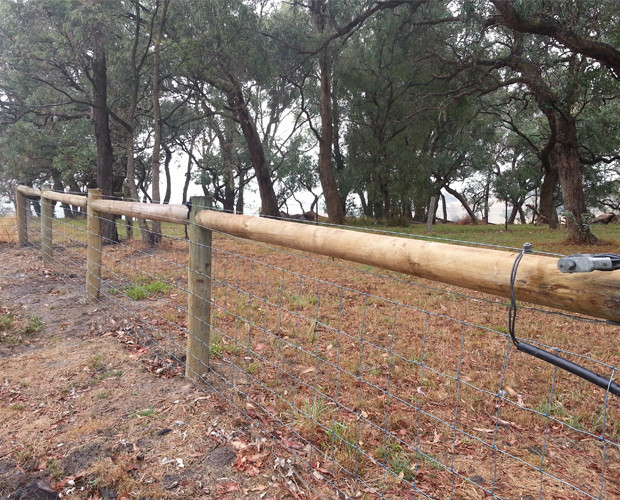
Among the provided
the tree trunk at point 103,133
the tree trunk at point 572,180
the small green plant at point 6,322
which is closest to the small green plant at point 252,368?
the small green plant at point 6,322

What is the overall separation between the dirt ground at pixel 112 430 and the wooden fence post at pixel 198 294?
8.1 inches

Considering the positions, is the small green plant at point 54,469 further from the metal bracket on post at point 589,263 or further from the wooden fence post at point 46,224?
the wooden fence post at point 46,224

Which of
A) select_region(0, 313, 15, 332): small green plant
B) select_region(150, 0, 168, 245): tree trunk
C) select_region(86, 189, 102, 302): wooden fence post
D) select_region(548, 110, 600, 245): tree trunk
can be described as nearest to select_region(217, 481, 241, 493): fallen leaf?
select_region(0, 313, 15, 332): small green plant

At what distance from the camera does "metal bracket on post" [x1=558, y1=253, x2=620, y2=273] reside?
4.13 ft

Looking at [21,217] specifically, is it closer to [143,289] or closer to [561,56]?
[143,289]

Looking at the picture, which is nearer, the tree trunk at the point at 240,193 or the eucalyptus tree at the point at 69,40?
the eucalyptus tree at the point at 69,40

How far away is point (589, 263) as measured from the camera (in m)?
1.27

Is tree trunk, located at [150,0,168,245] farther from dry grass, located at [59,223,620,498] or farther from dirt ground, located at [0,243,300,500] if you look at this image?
dirt ground, located at [0,243,300,500]

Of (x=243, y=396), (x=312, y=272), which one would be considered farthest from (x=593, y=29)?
(x=243, y=396)

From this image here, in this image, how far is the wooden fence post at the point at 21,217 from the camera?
9.49 metres

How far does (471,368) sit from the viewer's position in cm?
411

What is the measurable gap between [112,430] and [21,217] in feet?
28.4

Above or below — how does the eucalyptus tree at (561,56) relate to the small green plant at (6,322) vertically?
above

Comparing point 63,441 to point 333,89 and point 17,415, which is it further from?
point 333,89
